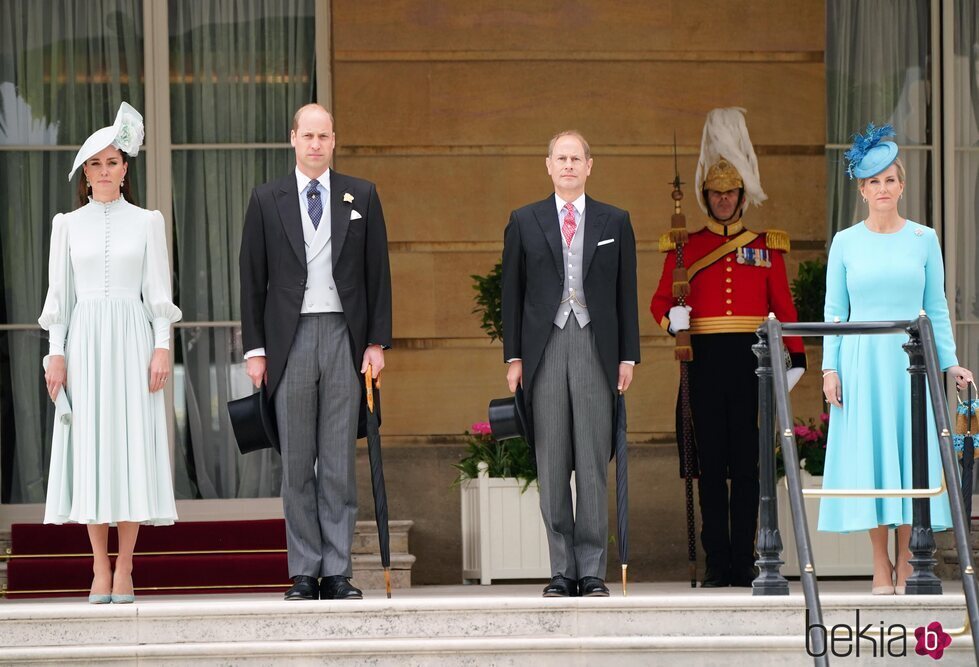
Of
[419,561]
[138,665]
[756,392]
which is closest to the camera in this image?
[138,665]

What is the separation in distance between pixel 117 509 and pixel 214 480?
10.3 ft

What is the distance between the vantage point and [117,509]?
6434 mm

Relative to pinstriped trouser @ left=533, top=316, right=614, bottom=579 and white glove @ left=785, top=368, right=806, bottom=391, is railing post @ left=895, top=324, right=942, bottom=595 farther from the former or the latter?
white glove @ left=785, top=368, right=806, bottom=391

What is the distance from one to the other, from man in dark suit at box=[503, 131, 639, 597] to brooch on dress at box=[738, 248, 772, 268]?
5.06 feet

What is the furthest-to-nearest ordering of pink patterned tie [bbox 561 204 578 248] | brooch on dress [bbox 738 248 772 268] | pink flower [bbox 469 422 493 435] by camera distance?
pink flower [bbox 469 422 493 435] → brooch on dress [bbox 738 248 772 268] → pink patterned tie [bbox 561 204 578 248]

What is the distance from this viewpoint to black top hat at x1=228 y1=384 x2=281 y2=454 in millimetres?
6398

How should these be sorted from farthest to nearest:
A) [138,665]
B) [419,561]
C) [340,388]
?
[419,561], [340,388], [138,665]

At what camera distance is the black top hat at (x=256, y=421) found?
6398 mm

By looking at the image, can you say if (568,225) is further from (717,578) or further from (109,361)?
(717,578)

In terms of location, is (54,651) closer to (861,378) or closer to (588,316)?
(588,316)

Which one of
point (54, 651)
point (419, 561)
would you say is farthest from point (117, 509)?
point (419, 561)

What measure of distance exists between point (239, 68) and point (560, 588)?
4.61m

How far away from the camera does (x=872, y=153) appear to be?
671 centimetres

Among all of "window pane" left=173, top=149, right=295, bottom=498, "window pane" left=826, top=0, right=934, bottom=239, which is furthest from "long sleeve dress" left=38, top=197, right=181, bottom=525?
"window pane" left=826, top=0, right=934, bottom=239
